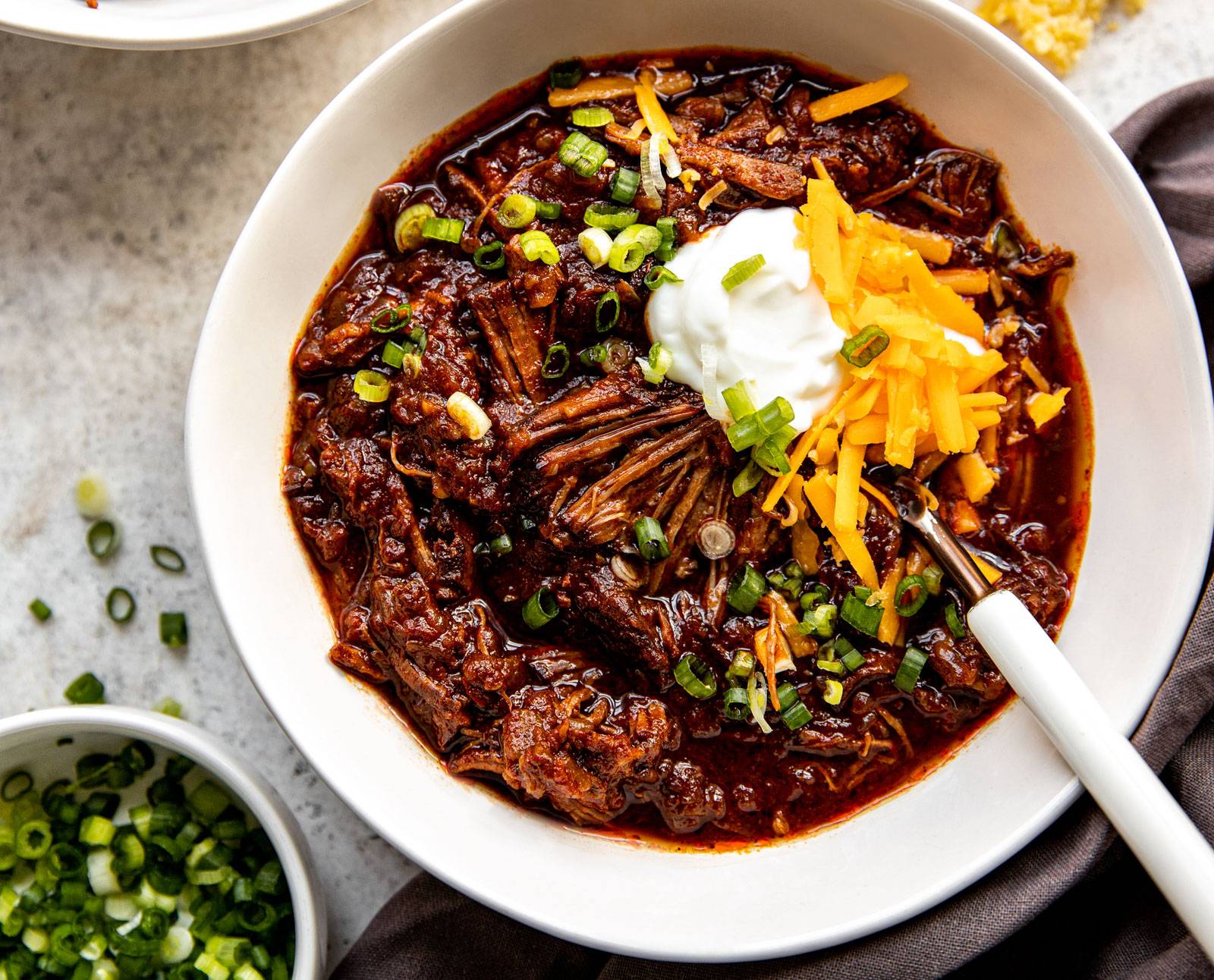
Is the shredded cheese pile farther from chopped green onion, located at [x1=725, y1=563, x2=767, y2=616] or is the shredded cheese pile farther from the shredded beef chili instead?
chopped green onion, located at [x1=725, y1=563, x2=767, y2=616]

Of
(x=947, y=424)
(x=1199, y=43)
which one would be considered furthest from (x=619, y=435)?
(x=1199, y=43)

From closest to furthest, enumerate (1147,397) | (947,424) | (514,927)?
(947,424), (1147,397), (514,927)

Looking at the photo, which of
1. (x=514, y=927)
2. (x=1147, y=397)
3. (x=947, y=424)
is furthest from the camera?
(x=514, y=927)

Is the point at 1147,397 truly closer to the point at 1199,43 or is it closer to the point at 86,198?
the point at 1199,43

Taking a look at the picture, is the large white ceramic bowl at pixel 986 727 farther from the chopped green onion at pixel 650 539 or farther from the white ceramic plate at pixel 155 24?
the chopped green onion at pixel 650 539

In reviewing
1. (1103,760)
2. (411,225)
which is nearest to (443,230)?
Answer: (411,225)

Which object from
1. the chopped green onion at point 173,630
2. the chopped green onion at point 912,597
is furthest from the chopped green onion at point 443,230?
the chopped green onion at point 912,597

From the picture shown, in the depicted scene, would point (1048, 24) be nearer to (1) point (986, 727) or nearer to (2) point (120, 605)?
(1) point (986, 727)
